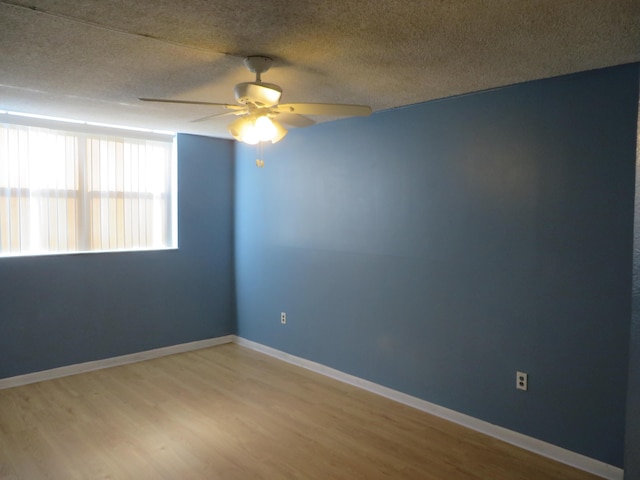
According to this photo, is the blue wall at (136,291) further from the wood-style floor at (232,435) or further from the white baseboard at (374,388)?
the wood-style floor at (232,435)

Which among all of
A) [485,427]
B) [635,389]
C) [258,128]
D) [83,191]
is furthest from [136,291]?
[635,389]

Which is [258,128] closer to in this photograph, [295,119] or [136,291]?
[295,119]

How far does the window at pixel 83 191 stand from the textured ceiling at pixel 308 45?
0.82 metres

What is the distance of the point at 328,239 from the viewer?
13.8 feet

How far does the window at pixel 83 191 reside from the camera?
3.91 metres

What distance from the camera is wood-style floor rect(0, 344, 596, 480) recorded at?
267cm

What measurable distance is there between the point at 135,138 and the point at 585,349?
4335 millimetres

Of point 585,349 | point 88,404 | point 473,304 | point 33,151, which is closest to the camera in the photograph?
point 585,349

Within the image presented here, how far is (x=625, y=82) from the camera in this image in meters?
2.49

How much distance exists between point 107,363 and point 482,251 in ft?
12.1

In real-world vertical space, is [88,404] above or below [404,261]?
Answer: below

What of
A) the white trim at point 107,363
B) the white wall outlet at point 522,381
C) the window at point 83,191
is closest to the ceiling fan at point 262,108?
the white wall outlet at point 522,381

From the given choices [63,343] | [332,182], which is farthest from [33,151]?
[332,182]

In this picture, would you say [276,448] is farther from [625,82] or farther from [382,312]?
[625,82]
